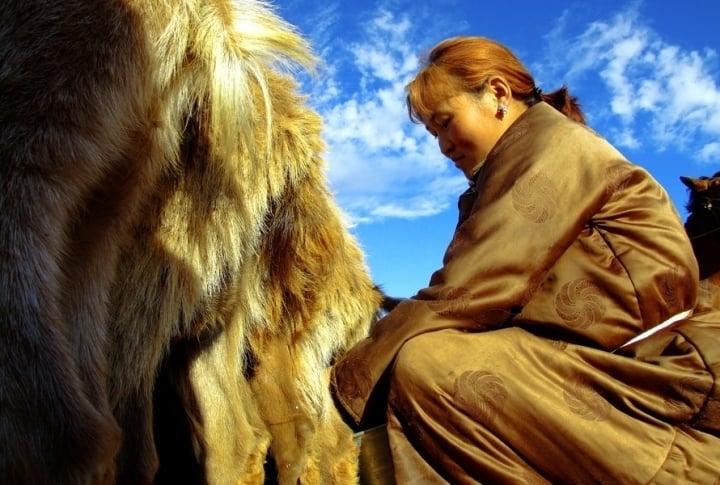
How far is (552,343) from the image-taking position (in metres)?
1.63

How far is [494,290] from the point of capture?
1.66 metres

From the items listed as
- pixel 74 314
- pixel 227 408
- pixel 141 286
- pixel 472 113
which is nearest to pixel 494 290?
pixel 472 113

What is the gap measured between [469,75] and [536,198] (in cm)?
63

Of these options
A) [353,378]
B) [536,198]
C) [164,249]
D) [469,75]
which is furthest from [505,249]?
[164,249]

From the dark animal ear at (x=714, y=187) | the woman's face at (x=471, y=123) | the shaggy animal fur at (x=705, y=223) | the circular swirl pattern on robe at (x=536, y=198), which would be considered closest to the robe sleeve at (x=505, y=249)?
the circular swirl pattern on robe at (x=536, y=198)

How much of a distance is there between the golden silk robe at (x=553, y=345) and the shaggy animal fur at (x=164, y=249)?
0.66 m

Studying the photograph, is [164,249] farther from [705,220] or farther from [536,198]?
[705,220]

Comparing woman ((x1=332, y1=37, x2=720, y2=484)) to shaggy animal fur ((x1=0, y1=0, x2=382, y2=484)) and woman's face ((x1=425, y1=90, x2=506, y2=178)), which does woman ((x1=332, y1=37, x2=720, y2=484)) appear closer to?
woman's face ((x1=425, y1=90, x2=506, y2=178))

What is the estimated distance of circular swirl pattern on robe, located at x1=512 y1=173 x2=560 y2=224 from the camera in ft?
5.50

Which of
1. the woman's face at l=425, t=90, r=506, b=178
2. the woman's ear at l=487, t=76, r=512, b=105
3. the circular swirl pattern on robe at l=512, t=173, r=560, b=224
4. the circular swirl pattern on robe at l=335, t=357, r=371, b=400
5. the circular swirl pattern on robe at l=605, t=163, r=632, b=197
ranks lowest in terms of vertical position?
the circular swirl pattern on robe at l=335, t=357, r=371, b=400

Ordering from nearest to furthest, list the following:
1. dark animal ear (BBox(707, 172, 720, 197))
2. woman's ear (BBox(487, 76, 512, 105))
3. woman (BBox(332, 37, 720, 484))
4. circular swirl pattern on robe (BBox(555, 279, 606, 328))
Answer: woman (BBox(332, 37, 720, 484)) < circular swirl pattern on robe (BBox(555, 279, 606, 328)) < woman's ear (BBox(487, 76, 512, 105)) < dark animal ear (BBox(707, 172, 720, 197))

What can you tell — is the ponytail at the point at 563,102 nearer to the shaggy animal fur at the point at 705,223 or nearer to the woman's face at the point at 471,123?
the woman's face at the point at 471,123

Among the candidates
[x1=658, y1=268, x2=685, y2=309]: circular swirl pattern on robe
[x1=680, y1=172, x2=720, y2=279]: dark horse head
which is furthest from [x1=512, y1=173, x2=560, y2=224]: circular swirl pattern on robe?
[x1=680, y1=172, x2=720, y2=279]: dark horse head

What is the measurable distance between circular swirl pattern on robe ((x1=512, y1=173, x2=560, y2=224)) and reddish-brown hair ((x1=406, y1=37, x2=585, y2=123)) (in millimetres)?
559
